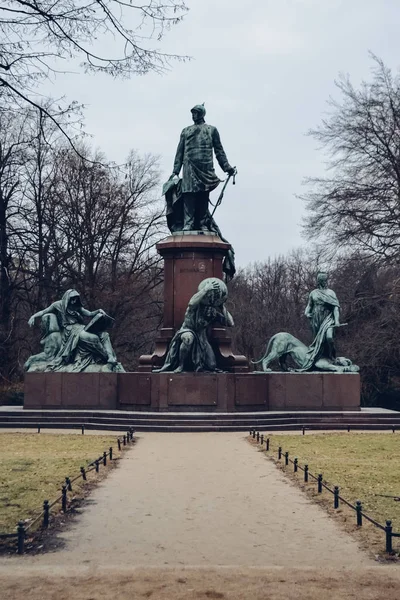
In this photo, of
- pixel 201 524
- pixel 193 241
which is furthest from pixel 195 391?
pixel 201 524

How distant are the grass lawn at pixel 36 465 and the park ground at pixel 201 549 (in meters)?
0.66

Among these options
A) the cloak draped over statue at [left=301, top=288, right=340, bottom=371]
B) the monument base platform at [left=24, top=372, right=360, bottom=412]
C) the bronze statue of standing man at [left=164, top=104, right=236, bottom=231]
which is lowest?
the monument base platform at [left=24, top=372, right=360, bottom=412]

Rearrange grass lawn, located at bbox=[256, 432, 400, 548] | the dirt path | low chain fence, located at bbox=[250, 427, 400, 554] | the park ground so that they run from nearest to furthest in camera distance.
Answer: the park ground < the dirt path < low chain fence, located at bbox=[250, 427, 400, 554] < grass lawn, located at bbox=[256, 432, 400, 548]

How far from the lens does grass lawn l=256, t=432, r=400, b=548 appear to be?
941cm

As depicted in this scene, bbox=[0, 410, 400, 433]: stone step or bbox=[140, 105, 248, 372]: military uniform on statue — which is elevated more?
bbox=[140, 105, 248, 372]: military uniform on statue

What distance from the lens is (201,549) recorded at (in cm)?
743

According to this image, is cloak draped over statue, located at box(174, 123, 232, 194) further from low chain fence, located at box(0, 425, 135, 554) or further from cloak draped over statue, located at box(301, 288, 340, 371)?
low chain fence, located at box(0, 425, 135, 554)

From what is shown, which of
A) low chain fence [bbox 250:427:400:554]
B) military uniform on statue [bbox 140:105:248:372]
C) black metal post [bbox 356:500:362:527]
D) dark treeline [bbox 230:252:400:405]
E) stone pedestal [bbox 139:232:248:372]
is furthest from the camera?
dark treeline [bbox 230:252:400:405]

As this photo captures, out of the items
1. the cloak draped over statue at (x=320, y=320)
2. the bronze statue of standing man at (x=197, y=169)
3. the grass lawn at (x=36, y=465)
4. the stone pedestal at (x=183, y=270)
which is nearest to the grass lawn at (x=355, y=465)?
the grass lawn at (x=36, y=465)

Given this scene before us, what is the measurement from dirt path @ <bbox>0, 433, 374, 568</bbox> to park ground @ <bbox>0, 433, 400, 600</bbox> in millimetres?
12

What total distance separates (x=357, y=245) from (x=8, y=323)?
1666 cm

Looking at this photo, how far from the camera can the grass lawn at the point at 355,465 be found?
9.41 metres

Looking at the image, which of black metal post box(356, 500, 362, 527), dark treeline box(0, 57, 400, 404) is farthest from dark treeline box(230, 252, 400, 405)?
black metal post box(356, 500, 362, 527)

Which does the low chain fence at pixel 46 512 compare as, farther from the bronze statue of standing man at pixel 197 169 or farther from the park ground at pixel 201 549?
the bronze statue of standing man at pixel 197 169
